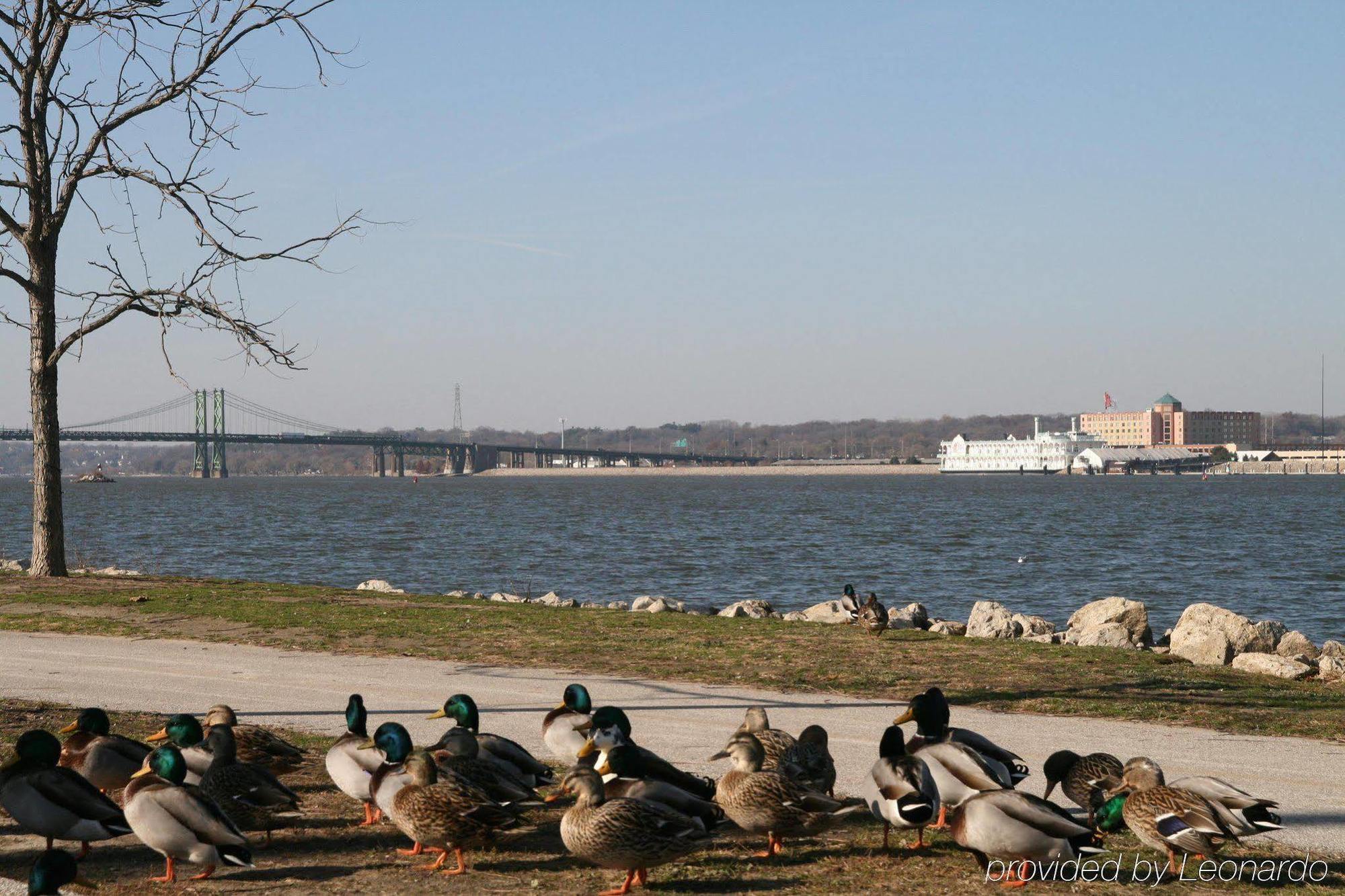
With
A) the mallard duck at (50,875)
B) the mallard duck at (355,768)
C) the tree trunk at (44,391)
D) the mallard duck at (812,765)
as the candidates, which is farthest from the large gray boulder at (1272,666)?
the tree trunk at (44,391)

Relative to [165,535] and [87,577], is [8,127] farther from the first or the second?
[165,535]

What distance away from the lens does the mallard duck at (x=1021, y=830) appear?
5.69 m

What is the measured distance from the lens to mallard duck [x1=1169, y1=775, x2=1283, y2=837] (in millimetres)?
5895

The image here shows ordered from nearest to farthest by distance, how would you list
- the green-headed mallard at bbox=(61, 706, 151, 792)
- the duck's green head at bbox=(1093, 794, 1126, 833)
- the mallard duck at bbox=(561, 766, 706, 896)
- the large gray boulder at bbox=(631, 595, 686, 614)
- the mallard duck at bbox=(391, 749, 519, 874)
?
1. the mallard duck at bbox=(561, 766, 706, 896)
2. the mallard duck at bbox=(391, 749, 519, 874)
3. the duck's green head at bbox=(1093, 794, 1126, 833)
4. the green-headed mallard at bbox=(61, 706, 151, 792)
5. the large gray boulder at bbox=(631, 595, 686, 614)

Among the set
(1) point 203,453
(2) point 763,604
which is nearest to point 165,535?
(2) point 763,604

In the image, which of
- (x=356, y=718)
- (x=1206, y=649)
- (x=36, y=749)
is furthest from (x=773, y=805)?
(x=1206, y=649)

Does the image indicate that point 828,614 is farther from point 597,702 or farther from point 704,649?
point 597,702

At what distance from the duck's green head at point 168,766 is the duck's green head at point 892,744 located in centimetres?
341

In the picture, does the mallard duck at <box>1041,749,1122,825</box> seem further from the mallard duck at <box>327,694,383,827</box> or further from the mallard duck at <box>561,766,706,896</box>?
the mallard duck at <box>327,694,383,827</box>

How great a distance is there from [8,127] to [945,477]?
186335mm

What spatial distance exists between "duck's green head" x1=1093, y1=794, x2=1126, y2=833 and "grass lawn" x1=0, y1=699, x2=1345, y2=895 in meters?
0.24

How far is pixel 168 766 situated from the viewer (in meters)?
5.93

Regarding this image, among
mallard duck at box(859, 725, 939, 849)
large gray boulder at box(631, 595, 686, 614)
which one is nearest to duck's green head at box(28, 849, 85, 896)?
mallard duck at box(859, 725, 939, 849)

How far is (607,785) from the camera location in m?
6.04
